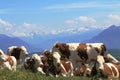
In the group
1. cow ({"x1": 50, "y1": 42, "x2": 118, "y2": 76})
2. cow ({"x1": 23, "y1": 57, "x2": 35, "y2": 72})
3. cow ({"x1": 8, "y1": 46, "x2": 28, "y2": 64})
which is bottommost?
cow ({"x1": 8, "y1": 46, "x2": 28, "y2": 64})

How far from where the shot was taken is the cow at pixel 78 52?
38.8 meters

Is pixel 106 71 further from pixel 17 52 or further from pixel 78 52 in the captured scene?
pixel 17 52

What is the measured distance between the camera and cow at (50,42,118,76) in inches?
1527

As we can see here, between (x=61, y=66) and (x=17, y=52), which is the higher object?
(x=61, y=66)

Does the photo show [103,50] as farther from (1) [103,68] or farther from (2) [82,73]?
(1) [103,68]

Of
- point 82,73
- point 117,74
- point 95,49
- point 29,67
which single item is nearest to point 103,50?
point 95,49

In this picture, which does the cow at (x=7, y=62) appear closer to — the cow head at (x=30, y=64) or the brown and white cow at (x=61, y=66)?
the cow head at (x=30, y=64)

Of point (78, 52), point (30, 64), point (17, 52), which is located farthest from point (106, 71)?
point (17, 52)

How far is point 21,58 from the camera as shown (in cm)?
4566

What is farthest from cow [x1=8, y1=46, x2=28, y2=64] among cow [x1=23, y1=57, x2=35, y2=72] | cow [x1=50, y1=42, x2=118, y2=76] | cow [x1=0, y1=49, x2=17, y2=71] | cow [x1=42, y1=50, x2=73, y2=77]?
cow [x1=42, y1=50, x2=73, y2=77]

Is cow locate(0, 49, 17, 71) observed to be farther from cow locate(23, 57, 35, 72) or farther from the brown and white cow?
the brown and white cow

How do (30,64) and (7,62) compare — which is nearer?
(7,62)

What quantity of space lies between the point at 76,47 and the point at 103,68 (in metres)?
14.0

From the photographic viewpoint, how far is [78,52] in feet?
128
